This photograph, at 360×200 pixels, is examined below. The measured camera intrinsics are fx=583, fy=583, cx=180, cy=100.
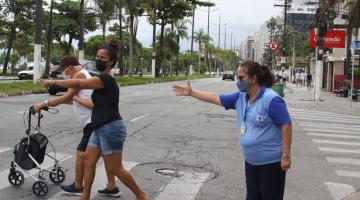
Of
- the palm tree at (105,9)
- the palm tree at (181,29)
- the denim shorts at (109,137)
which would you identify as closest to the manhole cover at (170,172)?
the denim shorts at (109,137)

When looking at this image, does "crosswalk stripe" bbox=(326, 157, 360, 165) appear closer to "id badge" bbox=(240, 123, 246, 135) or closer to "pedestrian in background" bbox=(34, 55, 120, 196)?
"pedestrian in background" bbox=(34, 55, 120, 196)

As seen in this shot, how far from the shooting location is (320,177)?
349 inches

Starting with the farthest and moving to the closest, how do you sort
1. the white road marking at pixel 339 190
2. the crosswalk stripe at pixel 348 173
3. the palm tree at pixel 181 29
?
the palm tree at pixel 181 29, the crosswalk stripe at pixel 348 173, the white road marking at pixel 339 190

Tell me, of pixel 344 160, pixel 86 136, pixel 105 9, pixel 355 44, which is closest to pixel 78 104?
pixel 86 136

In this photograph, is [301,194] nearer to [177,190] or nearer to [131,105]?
[177,190]

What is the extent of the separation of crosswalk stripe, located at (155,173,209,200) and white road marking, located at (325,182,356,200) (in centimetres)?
176

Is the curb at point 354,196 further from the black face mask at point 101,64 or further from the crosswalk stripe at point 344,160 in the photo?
the black face mask at point 101,64

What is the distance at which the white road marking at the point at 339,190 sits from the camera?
7.74 meters

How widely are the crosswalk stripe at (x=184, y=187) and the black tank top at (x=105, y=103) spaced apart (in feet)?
4.80

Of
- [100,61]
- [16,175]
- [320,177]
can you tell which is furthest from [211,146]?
[100,61]

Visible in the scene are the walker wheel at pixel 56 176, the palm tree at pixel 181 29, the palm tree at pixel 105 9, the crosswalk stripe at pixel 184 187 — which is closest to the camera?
the crosswalk stripe at pixel 184 187

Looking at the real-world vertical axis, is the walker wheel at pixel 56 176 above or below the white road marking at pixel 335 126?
above

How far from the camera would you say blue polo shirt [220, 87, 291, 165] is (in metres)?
4.89

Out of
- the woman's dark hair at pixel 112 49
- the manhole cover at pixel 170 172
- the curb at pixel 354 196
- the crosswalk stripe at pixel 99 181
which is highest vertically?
the woman's dark hair at pixel 112 49
